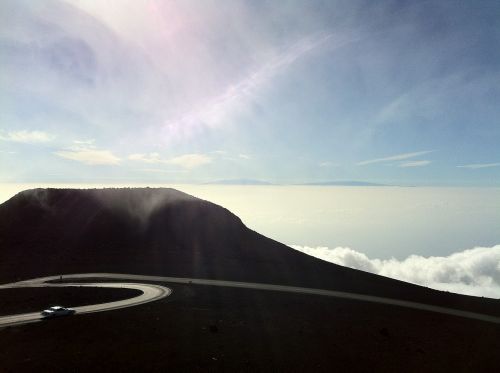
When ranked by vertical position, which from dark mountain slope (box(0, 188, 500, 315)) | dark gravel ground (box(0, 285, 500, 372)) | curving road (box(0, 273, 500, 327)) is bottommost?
dark gravel ground (box(0, 285, 500, 372))

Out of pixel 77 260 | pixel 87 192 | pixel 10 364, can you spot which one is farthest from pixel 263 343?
pixel 87 192

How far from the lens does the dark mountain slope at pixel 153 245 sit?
75.2 meters

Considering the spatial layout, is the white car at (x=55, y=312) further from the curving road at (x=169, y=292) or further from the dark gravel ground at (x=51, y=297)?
the dark gravel ground at (x=51, y=297)

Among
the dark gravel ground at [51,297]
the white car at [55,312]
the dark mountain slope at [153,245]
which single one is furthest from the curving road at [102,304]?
the dark mountain slope at [153,245]

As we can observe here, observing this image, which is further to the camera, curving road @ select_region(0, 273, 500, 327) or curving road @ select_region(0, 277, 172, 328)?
curving road @ select_region(0, 273, 500, 327)

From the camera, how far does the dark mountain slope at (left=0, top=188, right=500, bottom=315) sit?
75.2m

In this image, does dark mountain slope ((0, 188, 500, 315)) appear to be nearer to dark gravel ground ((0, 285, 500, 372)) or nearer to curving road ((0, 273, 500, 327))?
curving road ((0, 273, 500, 327))

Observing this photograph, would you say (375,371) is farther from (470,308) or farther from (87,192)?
(87,192)

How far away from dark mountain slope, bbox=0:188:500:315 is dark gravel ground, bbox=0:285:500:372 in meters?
17.7

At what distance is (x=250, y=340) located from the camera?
40875mm

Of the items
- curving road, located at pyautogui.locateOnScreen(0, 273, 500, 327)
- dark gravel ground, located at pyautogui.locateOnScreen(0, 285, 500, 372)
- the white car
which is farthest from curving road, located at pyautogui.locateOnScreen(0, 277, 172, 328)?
dark gravel ground, located at pyautogui.locateOnScreen(0, 285, 500, 372)

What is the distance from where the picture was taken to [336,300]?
195 ft

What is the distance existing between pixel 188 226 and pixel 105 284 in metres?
43.5

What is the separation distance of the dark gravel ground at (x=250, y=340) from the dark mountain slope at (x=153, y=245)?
58.1 feet
